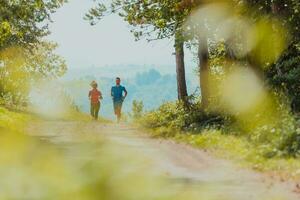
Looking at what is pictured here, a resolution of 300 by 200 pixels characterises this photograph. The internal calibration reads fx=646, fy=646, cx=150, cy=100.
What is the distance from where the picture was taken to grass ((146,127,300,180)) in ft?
40.5

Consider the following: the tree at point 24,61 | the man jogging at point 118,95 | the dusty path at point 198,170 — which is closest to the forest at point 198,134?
the dusty path at point 198,170

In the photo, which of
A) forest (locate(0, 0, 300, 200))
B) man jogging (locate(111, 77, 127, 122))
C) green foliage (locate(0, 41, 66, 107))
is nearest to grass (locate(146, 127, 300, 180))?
forest (locate(0, 0, 300, 200))

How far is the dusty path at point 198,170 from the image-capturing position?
9.95 meters

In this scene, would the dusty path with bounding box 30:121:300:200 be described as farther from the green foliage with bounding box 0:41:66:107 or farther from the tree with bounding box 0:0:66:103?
the green foliage with bounding box 0:41:66:107

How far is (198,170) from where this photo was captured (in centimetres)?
1271

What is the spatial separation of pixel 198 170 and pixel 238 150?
2.86 m

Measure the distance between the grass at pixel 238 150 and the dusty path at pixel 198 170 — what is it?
1.23 feet

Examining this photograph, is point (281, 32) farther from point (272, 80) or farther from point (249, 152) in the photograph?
point (249, 152)

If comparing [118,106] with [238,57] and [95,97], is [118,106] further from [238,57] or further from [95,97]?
[238,57]

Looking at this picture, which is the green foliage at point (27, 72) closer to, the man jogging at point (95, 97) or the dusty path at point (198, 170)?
the man jogging at point (95, 97)

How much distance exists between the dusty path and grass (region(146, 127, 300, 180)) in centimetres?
38

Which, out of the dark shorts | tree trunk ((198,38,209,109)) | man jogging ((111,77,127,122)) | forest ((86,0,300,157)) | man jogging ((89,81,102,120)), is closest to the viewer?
forest ((86,0,300,157))

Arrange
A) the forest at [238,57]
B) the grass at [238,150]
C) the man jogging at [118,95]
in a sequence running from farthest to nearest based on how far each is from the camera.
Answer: the man jogging at [118,95] → the forest at [238,57] → the grass at [238,150]

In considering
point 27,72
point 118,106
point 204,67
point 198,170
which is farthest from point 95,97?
point 27,72
